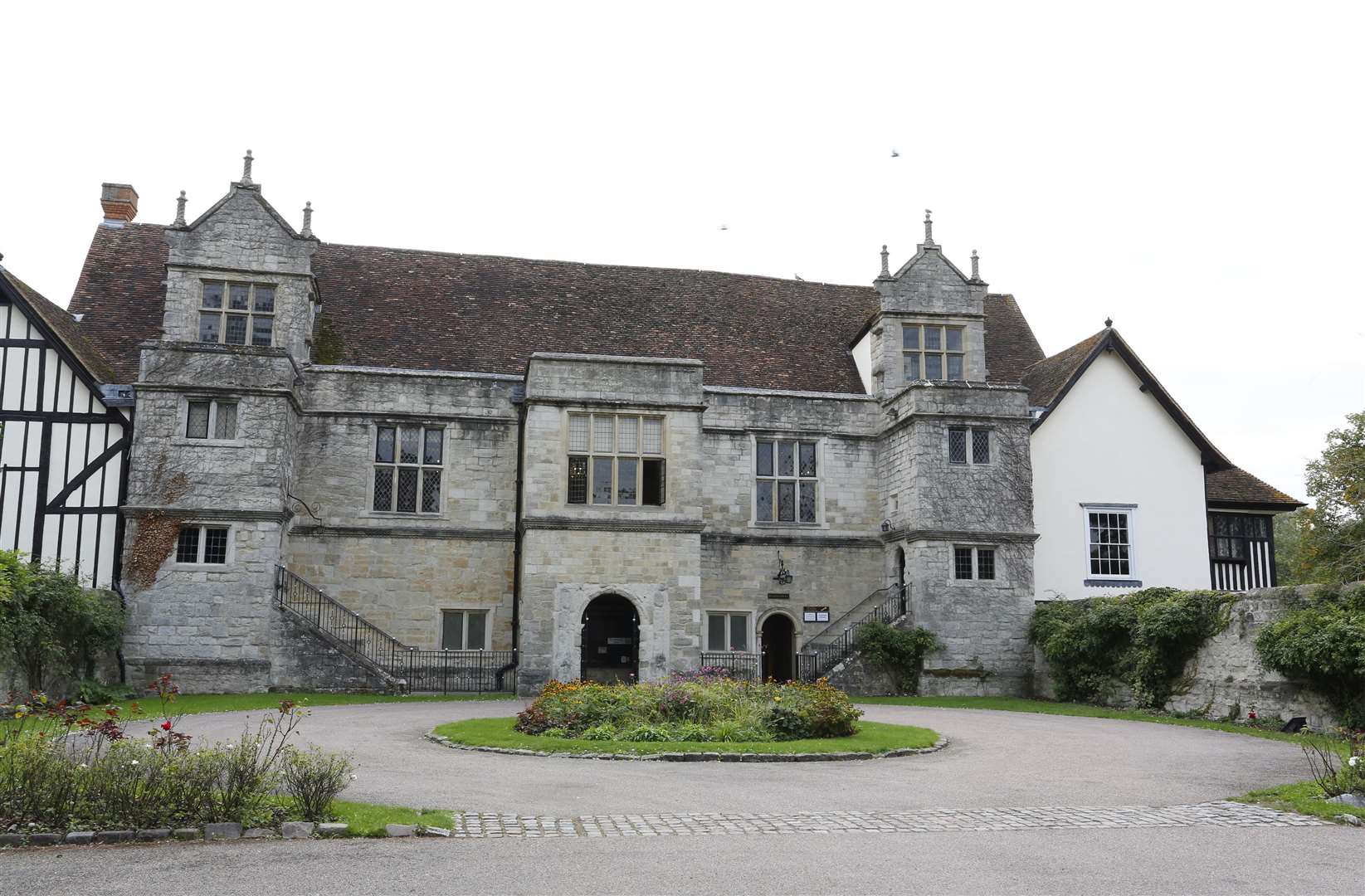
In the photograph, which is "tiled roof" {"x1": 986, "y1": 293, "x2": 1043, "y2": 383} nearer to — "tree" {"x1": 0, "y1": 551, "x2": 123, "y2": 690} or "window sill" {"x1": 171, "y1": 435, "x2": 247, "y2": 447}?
"window sill" {"x1": 171, "y1": 435, "x2": 247, "y2": 447}

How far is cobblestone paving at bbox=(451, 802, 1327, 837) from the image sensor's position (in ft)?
29.8

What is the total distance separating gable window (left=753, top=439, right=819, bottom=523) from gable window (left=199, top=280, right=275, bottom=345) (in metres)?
12.0

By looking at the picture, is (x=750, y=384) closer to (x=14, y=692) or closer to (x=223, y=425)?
(x=223, y=425)

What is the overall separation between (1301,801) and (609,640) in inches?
704

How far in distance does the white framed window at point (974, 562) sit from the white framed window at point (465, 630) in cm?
1104

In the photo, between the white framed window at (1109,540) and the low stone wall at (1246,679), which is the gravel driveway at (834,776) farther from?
the white framed window at (1109,540)

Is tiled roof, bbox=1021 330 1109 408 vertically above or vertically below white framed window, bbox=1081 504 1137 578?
above

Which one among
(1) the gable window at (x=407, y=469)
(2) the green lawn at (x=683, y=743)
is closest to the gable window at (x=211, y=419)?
(1) the gable window at (x=407, y=469)

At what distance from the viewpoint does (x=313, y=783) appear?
358 inches

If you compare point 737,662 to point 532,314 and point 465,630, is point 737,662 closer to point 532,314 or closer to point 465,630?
point 465,630

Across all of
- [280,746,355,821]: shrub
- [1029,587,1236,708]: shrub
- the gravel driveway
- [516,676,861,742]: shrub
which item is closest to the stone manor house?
[1029,587,1236,708]: shrub

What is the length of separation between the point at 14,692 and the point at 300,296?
412 inches

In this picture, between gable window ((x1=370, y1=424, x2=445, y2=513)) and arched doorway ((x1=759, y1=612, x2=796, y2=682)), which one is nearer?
gable window ((x1=370, y1=424, x2=445, y2=513))

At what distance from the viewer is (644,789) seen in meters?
11.1
